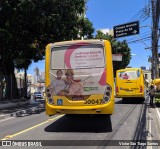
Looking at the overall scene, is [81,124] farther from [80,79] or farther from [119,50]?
[119,50]

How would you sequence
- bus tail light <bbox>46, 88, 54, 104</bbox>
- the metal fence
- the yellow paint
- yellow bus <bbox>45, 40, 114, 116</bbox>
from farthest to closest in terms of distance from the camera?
the metal fence, the yellow paint, bus tail light <bbox>46, 88, 54, 104</bbox>, yellow bus <bbox>45, 40, 114, 116</bbox>

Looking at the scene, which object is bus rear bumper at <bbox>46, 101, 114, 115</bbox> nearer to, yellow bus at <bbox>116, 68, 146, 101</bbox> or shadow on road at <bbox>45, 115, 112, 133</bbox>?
shadow on road at <bbox>45, 115, 112, 133</bbox>

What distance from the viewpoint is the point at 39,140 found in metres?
11.2

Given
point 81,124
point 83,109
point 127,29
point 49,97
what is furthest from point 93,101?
point 127,29

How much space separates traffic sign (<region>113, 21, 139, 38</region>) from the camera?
39659mm

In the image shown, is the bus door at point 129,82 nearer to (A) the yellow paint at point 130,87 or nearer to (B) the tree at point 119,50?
(A) the yellow paint at point 130,87

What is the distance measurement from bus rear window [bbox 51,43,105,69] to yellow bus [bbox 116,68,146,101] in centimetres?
1601

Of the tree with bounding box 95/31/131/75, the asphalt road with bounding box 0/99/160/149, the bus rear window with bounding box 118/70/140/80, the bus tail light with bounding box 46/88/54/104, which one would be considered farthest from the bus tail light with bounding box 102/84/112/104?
the tree with bounding box 95/31/131/75

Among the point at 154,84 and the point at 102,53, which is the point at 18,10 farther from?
the point at 102,53

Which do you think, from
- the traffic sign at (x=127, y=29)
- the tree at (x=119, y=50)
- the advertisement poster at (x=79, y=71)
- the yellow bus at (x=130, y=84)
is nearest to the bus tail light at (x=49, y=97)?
the advertisement poster at (x=79, y=71)

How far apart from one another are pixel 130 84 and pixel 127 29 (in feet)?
44.3

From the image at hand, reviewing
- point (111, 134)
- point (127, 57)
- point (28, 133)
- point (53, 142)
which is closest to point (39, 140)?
point (53, 142)

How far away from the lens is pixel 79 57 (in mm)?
→ 13320

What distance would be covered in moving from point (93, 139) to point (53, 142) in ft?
4.23
